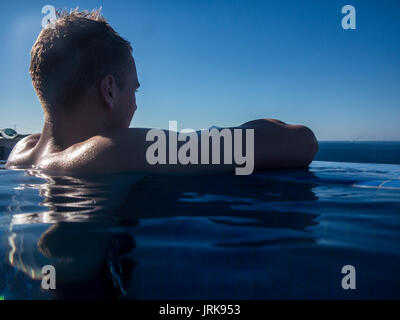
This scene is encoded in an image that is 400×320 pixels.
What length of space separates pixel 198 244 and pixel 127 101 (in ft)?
8.04

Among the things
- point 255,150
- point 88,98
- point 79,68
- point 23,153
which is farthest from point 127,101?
point 23,153

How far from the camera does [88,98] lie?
9.32 feet

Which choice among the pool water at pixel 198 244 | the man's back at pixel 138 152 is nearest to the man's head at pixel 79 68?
the man's back at pixel 138 152

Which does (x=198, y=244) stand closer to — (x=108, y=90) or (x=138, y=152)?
(x=138, y=152)

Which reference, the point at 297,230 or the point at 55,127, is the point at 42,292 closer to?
the point at 297,230

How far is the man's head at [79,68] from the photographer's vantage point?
2.83m

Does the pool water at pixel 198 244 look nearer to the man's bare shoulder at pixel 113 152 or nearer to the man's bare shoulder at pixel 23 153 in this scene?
the man's bare shoulder at pixel 113 152

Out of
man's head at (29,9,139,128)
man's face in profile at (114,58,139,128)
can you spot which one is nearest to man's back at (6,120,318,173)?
man's head at (29,9,139,128)

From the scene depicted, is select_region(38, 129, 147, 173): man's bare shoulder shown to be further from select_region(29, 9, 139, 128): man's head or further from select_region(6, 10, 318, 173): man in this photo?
select_region(29, 9, 139, 128): man's head

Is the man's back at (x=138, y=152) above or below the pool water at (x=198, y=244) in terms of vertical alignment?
above
